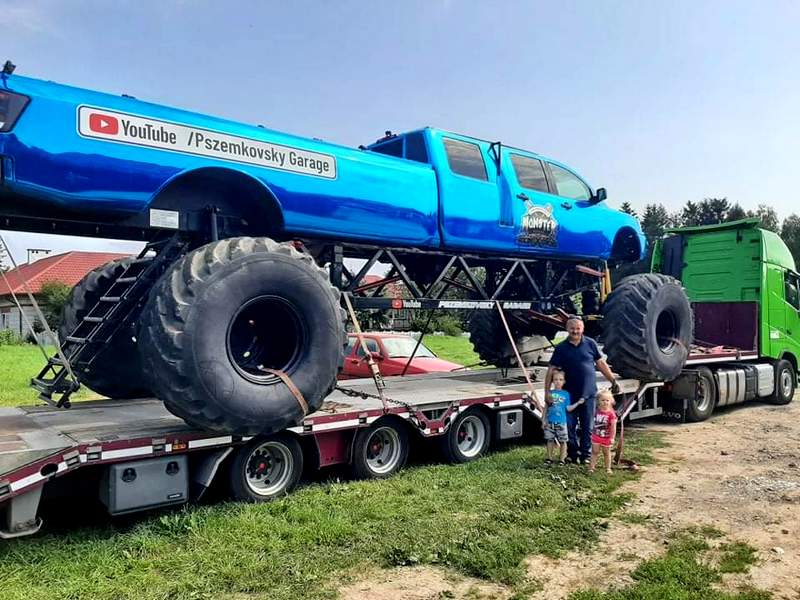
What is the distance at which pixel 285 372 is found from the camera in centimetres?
529

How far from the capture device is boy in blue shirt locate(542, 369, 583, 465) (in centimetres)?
668

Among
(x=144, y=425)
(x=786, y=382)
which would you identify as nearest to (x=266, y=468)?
(x=144, y=425)

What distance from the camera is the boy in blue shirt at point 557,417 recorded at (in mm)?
6676

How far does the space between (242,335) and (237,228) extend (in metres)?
1.09

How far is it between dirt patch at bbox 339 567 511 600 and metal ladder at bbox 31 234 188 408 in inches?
112

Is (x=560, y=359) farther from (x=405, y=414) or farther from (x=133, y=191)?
(x=133, y=191)

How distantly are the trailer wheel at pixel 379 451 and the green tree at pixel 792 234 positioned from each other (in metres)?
48.1

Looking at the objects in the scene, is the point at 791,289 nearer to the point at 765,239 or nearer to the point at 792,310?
the point at 792,310

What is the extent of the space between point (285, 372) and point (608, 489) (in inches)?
117

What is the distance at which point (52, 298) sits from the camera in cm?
2580

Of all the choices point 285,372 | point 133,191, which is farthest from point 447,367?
point 133,191

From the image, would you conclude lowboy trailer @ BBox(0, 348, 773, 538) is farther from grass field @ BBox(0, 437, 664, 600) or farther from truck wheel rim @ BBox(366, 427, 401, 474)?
grass field @ BBox(0, 437, 664, 600)

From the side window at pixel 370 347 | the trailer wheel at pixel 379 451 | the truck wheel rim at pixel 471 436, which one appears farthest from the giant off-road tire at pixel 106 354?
the side window at pixel 370 347

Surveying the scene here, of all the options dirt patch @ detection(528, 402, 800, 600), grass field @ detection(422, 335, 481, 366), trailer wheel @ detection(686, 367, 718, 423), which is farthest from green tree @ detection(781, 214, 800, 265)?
dirt patch @ detection(528, 402, 800, 600)
